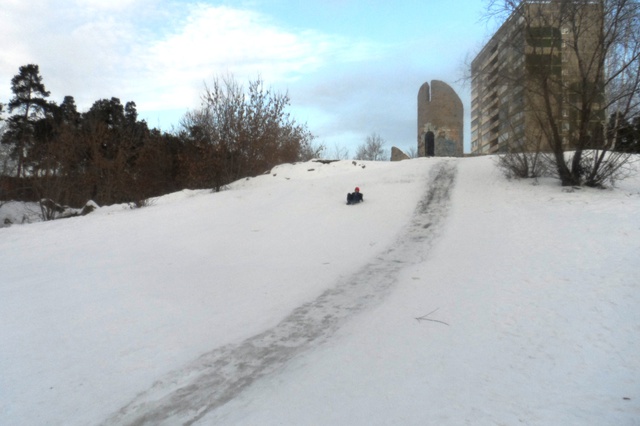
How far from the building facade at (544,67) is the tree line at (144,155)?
11.1 m

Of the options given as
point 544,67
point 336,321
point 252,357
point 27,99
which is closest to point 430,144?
point 544,67

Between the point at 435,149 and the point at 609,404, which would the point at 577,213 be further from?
the point at 435,149

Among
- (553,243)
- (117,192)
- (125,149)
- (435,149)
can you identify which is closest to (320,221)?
(553,243)

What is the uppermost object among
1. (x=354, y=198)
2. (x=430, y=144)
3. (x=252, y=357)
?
(x=430, y=144)

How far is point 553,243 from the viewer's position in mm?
7824

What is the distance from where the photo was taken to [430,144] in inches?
941

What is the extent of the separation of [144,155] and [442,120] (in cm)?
1699

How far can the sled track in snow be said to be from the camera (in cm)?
335

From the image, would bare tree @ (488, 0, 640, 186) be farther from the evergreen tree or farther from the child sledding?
the evergreen tree

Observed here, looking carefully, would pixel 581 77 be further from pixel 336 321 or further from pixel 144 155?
pixel 144 155

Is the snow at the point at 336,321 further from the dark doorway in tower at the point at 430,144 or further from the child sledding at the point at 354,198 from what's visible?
the dark doorway in tower at the point at 430,144

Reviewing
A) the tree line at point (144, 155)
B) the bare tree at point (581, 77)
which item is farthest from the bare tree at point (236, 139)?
the bare tree at point (581, 77)

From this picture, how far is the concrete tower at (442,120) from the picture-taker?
2334cm

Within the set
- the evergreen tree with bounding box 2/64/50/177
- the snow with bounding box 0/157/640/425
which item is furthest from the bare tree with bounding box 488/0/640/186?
the evergreen tree with bounding box 2/64/50/177
